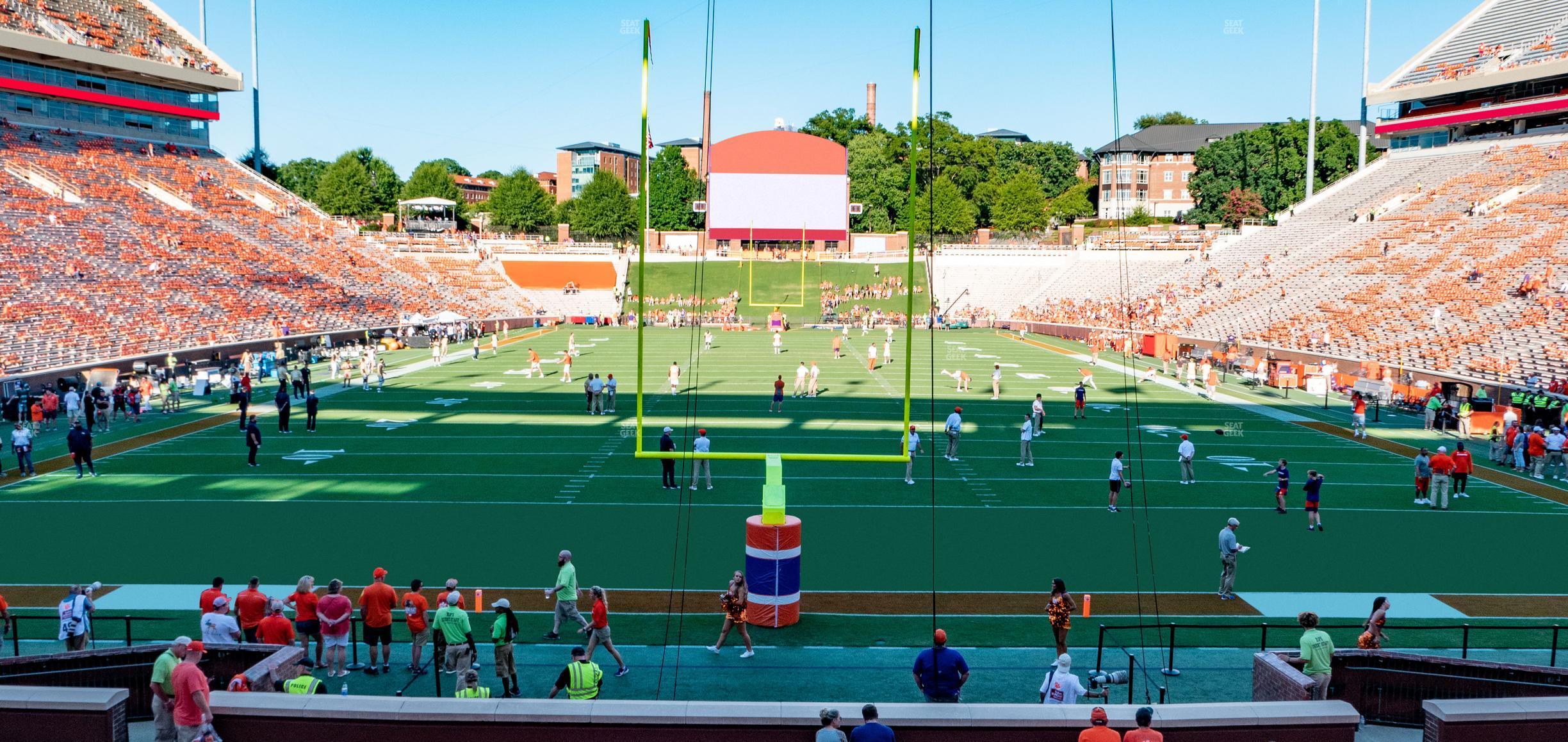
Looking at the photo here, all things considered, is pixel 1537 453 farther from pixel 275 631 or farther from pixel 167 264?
pixel 167 264

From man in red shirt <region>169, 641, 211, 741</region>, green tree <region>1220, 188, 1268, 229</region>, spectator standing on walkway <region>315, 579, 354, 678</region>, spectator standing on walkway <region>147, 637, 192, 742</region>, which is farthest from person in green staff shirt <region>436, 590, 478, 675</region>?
green tree <region>1220, 188, 1268, 229</region>

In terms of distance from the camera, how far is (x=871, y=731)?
699 cm

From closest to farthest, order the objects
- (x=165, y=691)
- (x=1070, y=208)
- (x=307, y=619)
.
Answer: (x=165, y=691) < (x=307, y=619) < (x=1070, y=208)

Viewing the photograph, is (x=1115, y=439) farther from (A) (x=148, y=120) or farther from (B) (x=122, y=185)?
(A) (x=148, y=120)

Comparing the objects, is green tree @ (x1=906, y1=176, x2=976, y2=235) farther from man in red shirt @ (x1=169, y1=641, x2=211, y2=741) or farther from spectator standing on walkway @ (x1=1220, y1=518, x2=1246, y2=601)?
man in red shirt @ (x1=169, y1=641, x2=211, y2=741)

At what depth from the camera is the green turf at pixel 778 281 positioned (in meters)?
66.2

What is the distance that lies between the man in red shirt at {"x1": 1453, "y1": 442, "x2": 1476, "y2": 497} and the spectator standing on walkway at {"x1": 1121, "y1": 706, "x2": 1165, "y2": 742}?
14818mm

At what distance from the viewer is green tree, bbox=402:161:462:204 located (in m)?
112

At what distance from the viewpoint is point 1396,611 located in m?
12.6

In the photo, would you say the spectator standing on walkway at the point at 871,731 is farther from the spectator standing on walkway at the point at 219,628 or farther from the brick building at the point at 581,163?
the brick building at the point at 581,163

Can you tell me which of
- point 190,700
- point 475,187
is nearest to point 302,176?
point 475,187

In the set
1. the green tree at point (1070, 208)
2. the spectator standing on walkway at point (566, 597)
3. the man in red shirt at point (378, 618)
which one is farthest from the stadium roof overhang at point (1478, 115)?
the man in red shirt at point (378, 618)

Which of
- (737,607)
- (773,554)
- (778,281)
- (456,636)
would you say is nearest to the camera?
(456,636)

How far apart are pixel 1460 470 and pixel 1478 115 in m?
45.6
